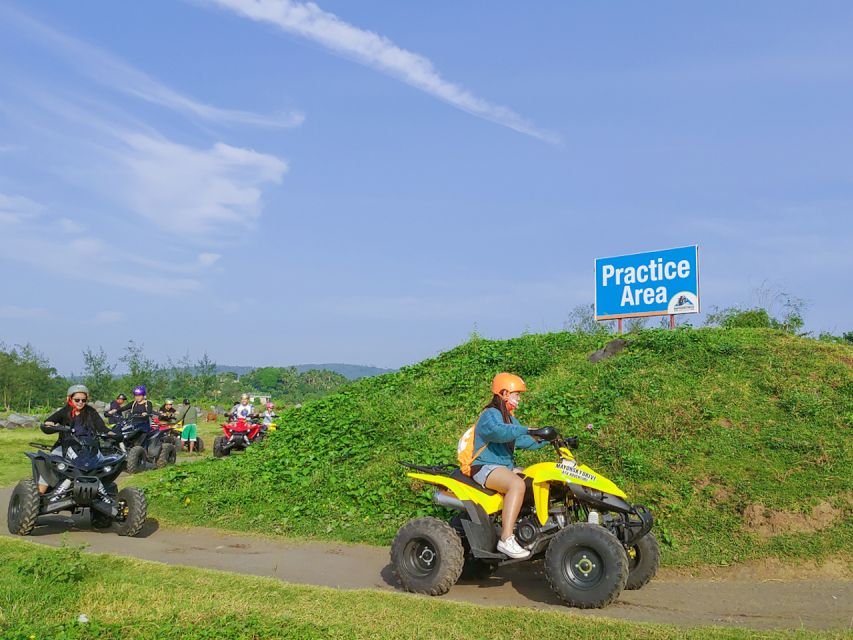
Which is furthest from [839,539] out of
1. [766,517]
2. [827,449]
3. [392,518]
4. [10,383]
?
[10,383]

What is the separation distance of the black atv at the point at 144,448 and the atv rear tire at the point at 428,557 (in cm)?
1135

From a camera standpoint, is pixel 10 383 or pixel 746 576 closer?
pixel 746 576

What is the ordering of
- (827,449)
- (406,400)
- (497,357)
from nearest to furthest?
1. (827,449)
2. (406,400)
3. (497,357)

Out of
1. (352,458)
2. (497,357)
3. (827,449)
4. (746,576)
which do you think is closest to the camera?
(746,576)

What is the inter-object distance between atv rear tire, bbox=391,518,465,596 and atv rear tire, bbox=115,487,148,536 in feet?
14.6

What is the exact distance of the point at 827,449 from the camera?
9.71 m

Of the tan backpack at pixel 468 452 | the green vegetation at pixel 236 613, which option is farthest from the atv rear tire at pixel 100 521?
the tan backpack at pixel 468 452

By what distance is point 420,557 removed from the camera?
7113mm

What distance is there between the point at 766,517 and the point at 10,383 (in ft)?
138

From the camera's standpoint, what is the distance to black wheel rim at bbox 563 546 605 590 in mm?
6332

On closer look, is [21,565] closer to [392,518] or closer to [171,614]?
[171,614]

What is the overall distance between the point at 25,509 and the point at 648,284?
42.3 ft

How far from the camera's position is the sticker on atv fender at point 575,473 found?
673 centimetres

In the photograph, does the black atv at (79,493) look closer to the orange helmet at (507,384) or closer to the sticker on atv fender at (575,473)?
the orange helmet at (507,384)
